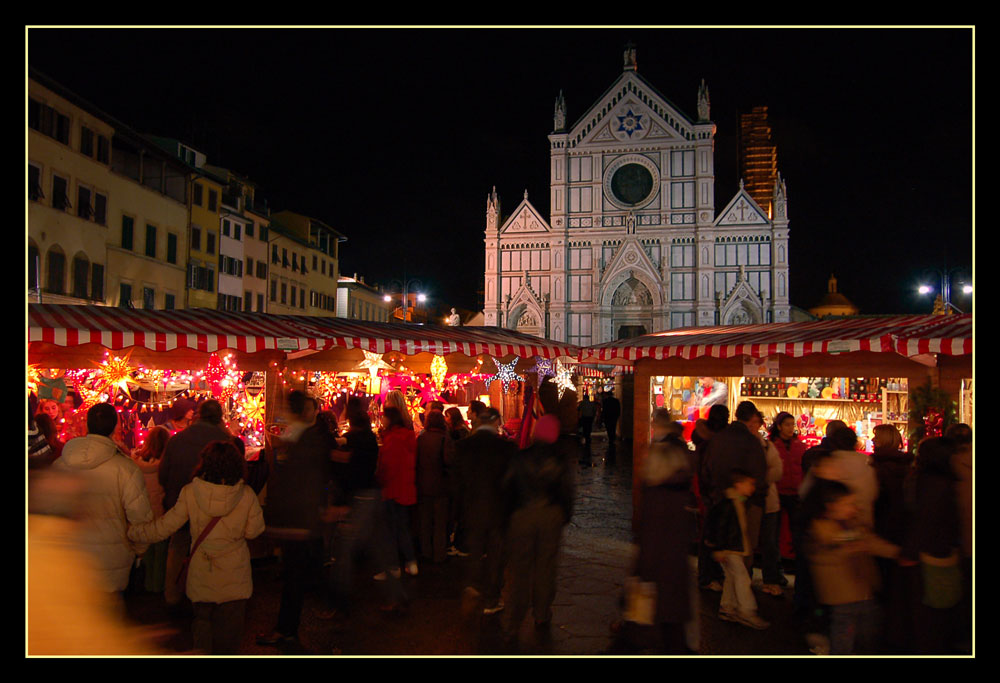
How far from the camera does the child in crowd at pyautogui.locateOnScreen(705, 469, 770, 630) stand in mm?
5168

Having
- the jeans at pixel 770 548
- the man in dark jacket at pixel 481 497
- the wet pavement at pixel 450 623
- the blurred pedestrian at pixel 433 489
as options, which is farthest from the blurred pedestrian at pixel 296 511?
the jeans at pixel 770 548

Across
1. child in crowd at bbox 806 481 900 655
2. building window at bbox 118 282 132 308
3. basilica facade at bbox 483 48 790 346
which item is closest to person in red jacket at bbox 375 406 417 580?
child in crowd at bbox 806 481 900 655

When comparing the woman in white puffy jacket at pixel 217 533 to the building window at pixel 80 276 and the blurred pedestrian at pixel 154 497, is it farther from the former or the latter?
the building window at pixel 80 276

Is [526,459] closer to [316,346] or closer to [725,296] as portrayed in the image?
[316,346]

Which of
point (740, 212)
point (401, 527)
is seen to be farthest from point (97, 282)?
point (740, 212)

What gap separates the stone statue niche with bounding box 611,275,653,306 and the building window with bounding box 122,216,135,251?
26.6 meters

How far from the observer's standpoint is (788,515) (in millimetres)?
7148

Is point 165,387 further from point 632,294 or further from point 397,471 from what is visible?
point 632,294

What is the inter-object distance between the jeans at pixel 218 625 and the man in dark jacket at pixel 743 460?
3700mm

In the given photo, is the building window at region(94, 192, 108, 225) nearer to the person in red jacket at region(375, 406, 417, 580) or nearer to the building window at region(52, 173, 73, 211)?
the building window at region(52, 173, 73, 211)

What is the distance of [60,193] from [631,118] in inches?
1245

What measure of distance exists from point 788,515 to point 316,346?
5.21 meters

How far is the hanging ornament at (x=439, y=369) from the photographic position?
11859 millimetres

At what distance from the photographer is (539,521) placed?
5.02m
